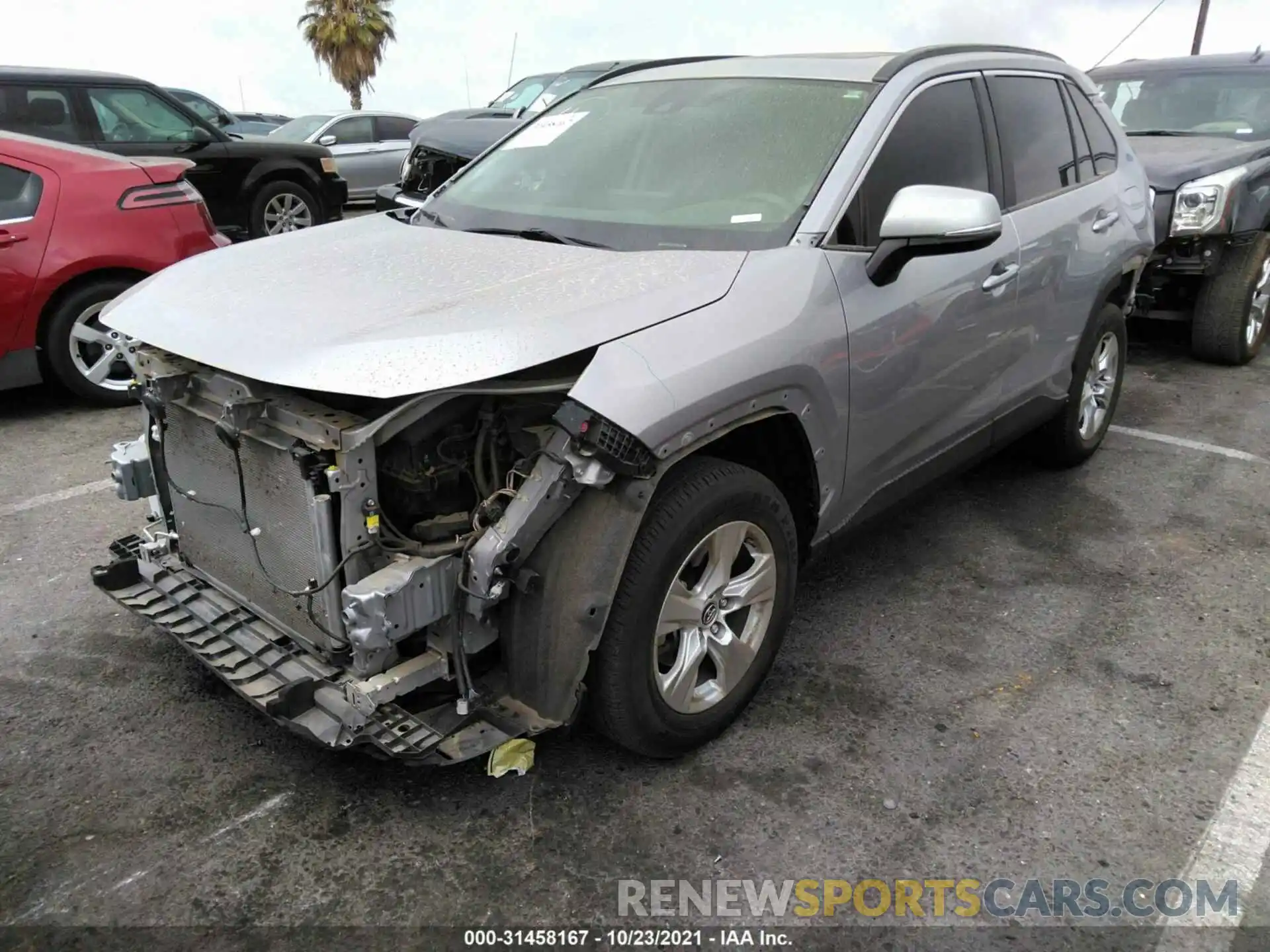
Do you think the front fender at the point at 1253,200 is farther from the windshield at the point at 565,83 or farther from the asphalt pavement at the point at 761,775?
the windshield at the point at 565,83

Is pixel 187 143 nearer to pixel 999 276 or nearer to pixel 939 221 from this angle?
pixel 999 276

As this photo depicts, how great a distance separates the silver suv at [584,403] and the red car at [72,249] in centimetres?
284

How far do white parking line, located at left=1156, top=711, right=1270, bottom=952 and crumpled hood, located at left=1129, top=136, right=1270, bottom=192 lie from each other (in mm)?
4623

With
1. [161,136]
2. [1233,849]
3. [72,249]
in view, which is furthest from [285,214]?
[1233,849]

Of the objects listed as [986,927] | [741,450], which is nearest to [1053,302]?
[741,450]

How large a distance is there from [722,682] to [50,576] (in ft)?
8.78

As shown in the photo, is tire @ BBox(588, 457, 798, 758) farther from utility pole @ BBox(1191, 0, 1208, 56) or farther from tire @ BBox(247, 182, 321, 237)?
utility pole @ BBox(1191, 0, 1208, 56)

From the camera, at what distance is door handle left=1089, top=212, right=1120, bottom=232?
4.20m

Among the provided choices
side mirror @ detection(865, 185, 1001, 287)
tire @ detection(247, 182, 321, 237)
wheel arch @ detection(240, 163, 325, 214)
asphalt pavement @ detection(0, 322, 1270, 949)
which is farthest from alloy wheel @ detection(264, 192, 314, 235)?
side mirror @ detection(865, 185, 1001, 287)

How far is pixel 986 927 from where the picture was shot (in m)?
2.28

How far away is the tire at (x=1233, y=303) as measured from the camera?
Result: 6.51 meters

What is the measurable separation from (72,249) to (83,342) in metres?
0.51

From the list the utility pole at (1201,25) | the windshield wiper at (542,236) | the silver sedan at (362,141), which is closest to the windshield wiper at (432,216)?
the windshield wiper at (542,236)

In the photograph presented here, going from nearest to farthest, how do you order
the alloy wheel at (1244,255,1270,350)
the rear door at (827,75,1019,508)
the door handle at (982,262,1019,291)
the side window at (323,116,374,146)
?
the rear door at (827,75,1019,508)
the door handle at (982,262,1019,291)
the alloy wheel at (1244,255,1270,350)
the side window at (323,116,374,146)
